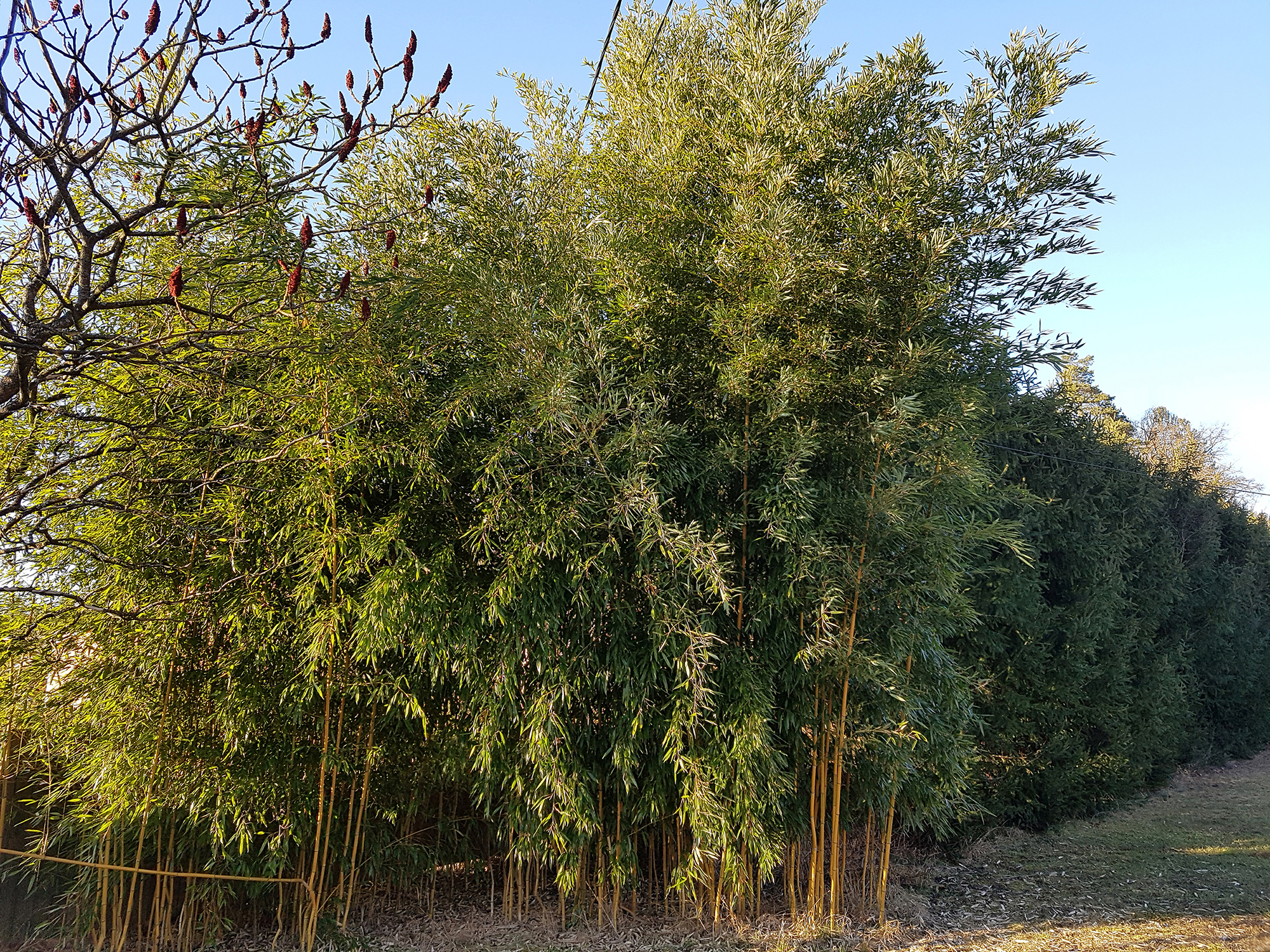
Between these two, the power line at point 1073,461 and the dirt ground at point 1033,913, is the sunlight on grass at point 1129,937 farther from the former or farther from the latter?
the power line at point 1073,461

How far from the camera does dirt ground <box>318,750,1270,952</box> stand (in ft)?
12.8

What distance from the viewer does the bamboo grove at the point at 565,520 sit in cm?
351

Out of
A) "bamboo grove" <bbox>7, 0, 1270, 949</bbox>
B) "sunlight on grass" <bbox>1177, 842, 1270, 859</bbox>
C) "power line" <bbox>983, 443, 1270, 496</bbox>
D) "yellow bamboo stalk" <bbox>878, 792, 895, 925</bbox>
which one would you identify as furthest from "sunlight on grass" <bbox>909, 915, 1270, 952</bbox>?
"power line" <bbox>983, 443, 1270, 496</bbox>

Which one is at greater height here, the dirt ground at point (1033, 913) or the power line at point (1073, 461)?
the power line at point (1073, 461)

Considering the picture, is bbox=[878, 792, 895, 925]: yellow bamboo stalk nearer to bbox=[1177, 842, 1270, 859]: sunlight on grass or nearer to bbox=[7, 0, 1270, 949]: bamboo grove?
bbox=[7, 0, 1270, 949]: bamboo grove

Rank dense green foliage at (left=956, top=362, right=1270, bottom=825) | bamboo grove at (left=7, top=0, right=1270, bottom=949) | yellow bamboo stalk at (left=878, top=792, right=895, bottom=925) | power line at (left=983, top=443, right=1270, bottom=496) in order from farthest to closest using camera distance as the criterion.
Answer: power line at (left=983, top=443, right=1270, bottom=496), dense green foliage at (left=956, top=362, right=1270, bottom=825), yellow bamboo stalk at (left=878, top=792, right=895, bottom=925), bamboo grove at (left=7, top=0, right=1270, bottom=949)

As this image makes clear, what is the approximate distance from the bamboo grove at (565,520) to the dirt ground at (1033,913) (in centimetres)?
15

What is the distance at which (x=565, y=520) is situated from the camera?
11.5 feet

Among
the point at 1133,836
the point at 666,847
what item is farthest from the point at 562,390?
the point at 1133,836

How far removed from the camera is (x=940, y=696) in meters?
4.40

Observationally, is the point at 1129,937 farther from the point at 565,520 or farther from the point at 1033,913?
the point at 565,520

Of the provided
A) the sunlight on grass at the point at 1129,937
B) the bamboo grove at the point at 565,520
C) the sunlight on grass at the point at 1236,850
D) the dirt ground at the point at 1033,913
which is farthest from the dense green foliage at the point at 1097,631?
the sunlight on grass at the point at 1129,937

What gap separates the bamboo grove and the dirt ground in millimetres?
154

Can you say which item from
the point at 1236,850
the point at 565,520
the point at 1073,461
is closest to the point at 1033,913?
the point at 1236,850
